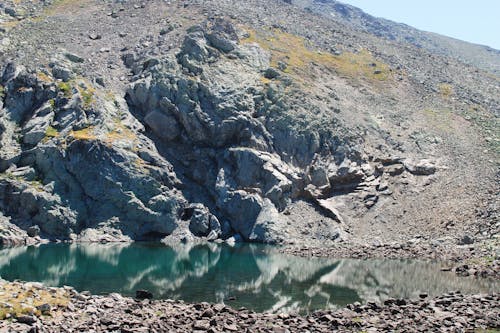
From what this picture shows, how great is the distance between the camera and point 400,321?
3142 centimetres

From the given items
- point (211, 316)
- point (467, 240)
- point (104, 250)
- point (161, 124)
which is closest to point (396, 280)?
point (467, 240)

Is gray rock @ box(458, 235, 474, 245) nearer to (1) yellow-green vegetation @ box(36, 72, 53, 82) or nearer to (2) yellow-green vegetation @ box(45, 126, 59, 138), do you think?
(2) yellow-green vegetation @ box(45, 126, 59, 138)

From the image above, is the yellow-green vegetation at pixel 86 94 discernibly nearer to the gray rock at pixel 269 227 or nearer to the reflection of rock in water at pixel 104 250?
the reflection of rock in water at pixel 104 250

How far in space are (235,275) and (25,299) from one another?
26.9 m

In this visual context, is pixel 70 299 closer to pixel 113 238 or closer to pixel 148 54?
pixel 113 238

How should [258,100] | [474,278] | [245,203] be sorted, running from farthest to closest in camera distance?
[258,100]
[245,203]
[474,278]

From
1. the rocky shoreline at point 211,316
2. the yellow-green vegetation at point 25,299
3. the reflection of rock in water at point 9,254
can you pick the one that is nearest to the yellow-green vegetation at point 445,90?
the reflection of rock in water at point 9,254

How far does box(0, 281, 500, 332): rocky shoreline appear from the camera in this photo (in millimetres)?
29531

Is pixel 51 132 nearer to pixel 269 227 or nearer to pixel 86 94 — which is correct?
pixel 86 94

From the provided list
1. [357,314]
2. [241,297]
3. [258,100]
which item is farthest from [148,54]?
[357,314]

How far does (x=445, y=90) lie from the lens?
13512cm

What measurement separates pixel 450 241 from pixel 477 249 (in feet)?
32.7

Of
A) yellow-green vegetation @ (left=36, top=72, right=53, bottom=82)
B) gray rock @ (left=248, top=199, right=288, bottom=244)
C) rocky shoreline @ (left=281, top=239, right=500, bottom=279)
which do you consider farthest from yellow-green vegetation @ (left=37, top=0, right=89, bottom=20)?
rocky shoreline @ (left=281, top=239, right=500, bottom=279)

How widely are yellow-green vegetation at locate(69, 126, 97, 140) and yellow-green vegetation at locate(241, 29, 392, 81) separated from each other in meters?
43.6
